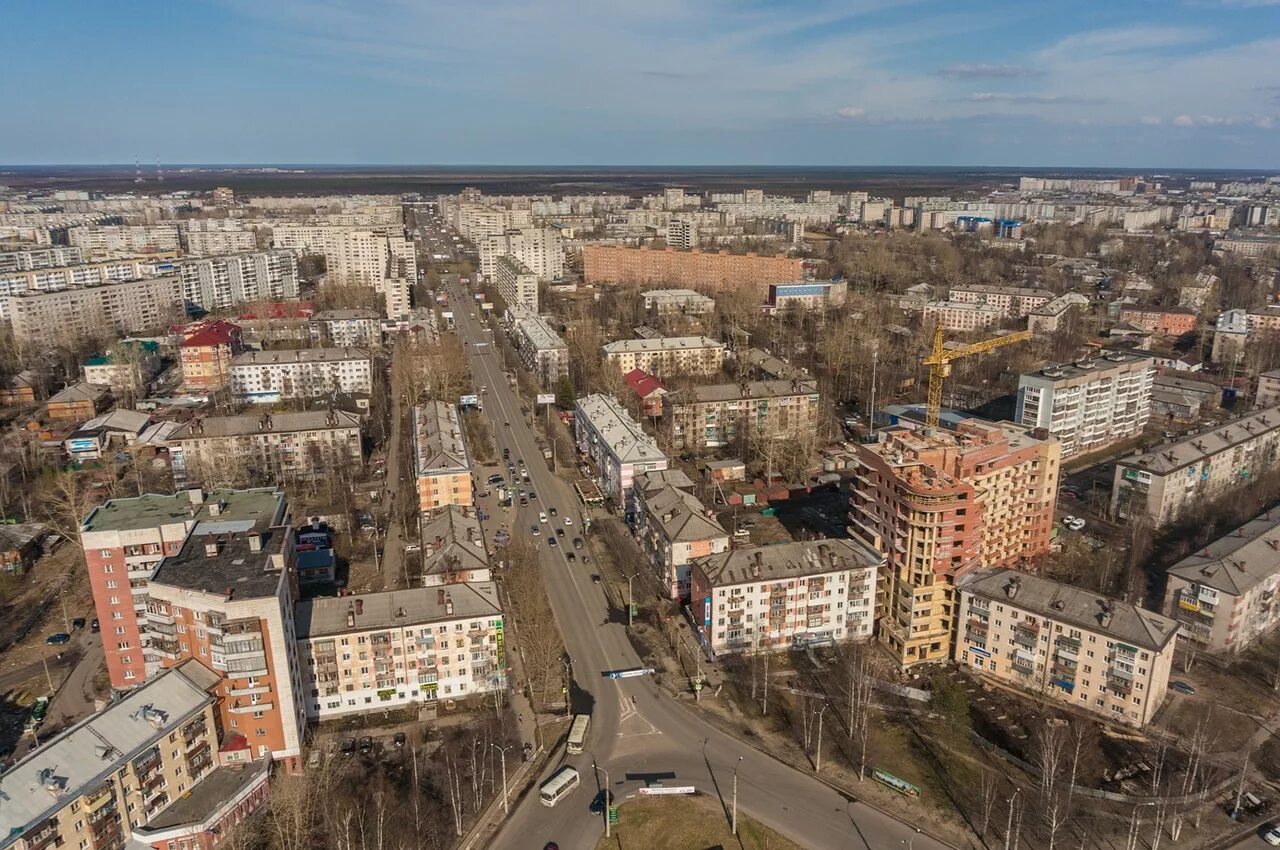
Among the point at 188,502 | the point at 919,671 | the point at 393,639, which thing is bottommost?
the point at 919,671

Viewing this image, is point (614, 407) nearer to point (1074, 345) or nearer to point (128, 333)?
point (1074, 345)

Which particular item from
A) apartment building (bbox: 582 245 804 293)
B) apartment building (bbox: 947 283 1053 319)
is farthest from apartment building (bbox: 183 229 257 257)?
apartment building (bbox: 947 283 1053 319)

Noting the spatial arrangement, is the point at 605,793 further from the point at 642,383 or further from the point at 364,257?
the point at 364,257

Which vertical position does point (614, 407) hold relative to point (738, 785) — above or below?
above

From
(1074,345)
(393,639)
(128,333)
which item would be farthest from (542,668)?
(128,333)

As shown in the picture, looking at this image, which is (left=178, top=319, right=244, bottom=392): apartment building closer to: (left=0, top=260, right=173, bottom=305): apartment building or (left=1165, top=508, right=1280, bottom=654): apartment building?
(left=0, top=260, right=173, bottom=305): apartment building

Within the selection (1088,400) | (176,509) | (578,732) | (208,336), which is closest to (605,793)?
(578,732)
